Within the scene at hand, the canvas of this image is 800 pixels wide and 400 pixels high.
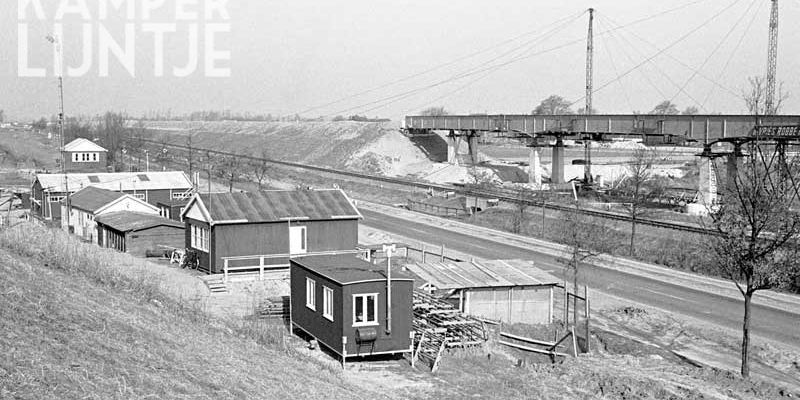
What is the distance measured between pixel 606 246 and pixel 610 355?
16.5 m

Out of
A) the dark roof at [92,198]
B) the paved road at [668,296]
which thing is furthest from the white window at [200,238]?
the paved road at [668,296]

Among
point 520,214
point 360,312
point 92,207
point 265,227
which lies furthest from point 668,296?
point 92,207

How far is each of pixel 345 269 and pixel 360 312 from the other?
188cm

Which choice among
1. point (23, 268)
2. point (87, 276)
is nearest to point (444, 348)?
point (87, 276)

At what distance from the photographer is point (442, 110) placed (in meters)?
176

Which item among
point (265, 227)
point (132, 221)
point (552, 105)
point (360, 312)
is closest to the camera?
point (360, 312)

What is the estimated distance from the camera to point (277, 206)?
3167 cm

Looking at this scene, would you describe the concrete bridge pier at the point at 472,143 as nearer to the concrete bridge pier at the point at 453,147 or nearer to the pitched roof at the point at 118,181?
the concrete bridge pier at the point at 453,147

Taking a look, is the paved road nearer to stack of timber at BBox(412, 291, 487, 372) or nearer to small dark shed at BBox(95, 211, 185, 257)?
stack of timber at BBox(412, 291, 487, 372)

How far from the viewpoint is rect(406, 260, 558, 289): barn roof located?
25.0 meters

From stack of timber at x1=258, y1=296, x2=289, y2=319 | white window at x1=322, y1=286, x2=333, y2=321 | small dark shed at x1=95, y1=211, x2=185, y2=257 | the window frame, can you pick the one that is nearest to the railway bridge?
the window frame

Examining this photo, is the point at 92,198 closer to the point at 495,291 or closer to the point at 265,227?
the point at 265,227

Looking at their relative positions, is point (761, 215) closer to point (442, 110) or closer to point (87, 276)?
point (87, 276)

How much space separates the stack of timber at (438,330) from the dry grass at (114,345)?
156 inches
